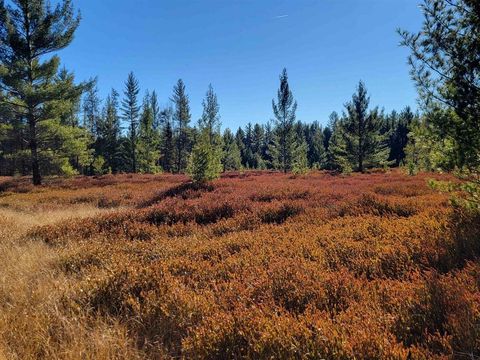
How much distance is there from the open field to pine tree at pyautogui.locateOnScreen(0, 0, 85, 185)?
1649cm

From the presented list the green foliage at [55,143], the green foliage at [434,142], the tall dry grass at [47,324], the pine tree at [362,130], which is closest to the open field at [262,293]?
Result: the tall dry grass at [47,324]

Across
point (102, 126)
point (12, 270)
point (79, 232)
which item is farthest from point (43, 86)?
point (102, 126)

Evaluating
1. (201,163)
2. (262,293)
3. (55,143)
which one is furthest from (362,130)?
(262,293)

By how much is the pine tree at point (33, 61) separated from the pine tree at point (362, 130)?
24.0 m

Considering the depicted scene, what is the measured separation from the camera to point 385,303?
2.97 meters

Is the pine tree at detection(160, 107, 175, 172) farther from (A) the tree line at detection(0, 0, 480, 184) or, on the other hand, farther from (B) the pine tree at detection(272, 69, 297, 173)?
(B) the pine tree at detection(272, 69, 297, 173)

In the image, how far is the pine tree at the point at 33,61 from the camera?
63.6 ft

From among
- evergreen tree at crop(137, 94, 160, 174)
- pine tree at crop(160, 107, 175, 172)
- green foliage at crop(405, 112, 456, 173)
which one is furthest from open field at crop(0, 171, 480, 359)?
pine tree at crop(160, 107, 175, 172)

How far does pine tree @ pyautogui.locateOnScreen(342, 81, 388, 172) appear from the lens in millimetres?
30516

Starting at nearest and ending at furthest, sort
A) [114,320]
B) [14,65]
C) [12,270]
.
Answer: [114,320] → [12,270] → [14,65]

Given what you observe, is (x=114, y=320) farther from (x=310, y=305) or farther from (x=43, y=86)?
(x=43, y=86)

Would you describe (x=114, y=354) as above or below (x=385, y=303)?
below

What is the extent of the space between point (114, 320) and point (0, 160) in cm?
6146

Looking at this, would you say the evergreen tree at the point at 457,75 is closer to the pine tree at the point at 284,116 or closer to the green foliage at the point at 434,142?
the green foliage at the point at 434,142
